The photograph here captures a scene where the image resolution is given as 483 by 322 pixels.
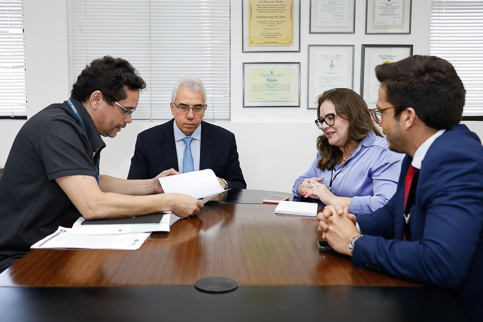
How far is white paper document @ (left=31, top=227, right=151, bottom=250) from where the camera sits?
122 cm

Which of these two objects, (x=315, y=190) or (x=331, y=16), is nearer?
(x=315, y=190)

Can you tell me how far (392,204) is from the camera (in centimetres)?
138

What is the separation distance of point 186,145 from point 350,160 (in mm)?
1178

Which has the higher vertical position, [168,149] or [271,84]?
[271,84]

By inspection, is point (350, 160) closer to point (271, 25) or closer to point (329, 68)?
point (329, 68)

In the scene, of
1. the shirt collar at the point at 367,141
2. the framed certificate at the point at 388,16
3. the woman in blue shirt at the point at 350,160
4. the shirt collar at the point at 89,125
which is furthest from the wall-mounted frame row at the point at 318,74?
the shirt collar at the point at 89,125

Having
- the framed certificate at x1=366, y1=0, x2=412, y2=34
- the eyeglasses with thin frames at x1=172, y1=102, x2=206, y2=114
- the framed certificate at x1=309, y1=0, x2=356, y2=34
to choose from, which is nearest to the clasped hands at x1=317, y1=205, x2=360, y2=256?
the eyeglasses with thin frames at x1=172, y1=102, x2=206, y2=114

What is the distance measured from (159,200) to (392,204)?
0.90 metres

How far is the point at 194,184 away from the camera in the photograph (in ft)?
5.93

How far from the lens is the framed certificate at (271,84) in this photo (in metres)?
3.33

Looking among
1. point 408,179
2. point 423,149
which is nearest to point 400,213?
point 408,179

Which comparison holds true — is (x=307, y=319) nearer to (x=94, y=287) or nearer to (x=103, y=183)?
(x=94, y=287)

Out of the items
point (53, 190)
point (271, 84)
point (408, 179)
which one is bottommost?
point (53, 190)

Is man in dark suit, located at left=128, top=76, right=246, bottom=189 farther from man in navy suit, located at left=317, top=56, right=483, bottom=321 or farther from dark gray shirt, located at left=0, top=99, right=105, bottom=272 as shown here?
man in navy suit, located at left=317, top=56, right=483, bottom=321
